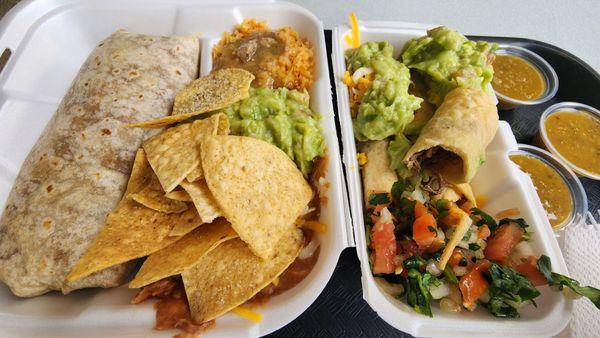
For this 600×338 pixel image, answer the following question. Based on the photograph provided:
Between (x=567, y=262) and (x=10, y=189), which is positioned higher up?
(x=10, y=189)

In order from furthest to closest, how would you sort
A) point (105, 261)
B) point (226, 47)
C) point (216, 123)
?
point (226, 47)
point (216, 123)
point (105, 261)

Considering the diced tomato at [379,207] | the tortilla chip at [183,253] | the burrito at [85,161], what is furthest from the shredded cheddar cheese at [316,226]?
the burrito at [85,161]

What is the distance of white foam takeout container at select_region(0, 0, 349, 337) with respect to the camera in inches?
53.5

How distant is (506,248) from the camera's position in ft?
5.10

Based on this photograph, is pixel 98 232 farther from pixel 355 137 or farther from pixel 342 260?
pixel 355 137

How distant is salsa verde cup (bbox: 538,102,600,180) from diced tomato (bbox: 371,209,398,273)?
137 cm

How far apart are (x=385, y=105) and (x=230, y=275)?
1124 mm

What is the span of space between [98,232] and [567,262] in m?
2.20

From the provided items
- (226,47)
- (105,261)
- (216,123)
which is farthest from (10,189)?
(226,47)

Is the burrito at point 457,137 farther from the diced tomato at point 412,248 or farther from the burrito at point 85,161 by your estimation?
the burrito at point 85,161

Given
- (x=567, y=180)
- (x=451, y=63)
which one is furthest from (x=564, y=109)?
(x=451, y=63)

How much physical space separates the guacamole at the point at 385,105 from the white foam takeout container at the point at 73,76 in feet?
0.61

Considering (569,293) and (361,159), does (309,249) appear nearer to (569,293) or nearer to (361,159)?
(361,159)

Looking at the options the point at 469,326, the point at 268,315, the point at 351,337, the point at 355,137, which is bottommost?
the point at 351,337
